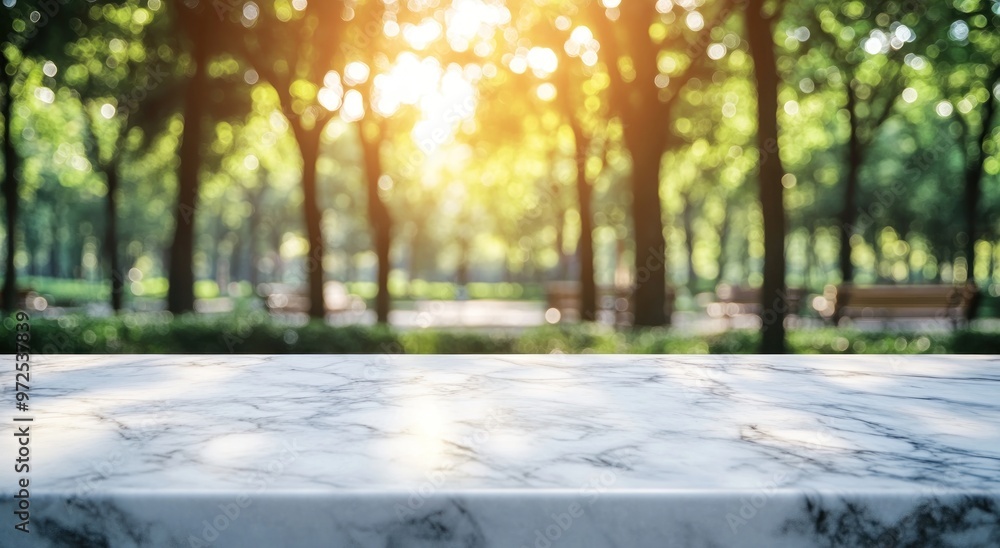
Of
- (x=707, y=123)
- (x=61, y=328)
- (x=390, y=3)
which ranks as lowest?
(x=61, y=328)

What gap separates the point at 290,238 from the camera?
199 ft

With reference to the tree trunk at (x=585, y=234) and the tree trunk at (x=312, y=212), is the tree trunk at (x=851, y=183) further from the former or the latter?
the tree trunk at (x=312, y=212)

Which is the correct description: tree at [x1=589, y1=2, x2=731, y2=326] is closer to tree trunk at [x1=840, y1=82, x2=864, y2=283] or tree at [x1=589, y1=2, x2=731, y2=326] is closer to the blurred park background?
the blurred park background

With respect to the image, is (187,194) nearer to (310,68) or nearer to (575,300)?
(310,68)

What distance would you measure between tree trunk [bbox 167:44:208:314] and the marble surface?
13.9 meters

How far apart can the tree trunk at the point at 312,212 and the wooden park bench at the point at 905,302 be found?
11.2 m

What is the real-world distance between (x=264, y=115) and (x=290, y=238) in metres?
38.9

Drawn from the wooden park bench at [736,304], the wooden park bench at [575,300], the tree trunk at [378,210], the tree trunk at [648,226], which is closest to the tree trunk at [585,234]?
the wooden park bench at [575,300]

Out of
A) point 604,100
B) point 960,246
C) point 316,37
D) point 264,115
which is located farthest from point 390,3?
point 960,246

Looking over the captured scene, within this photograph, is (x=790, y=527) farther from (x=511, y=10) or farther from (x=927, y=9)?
(x=511, y=10)

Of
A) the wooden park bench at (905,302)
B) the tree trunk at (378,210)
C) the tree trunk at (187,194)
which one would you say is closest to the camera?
the tree trunk at (187,194)

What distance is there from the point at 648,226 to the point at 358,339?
559cm

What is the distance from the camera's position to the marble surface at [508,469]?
1231 mm

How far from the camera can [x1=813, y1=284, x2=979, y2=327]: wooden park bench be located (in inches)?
662
